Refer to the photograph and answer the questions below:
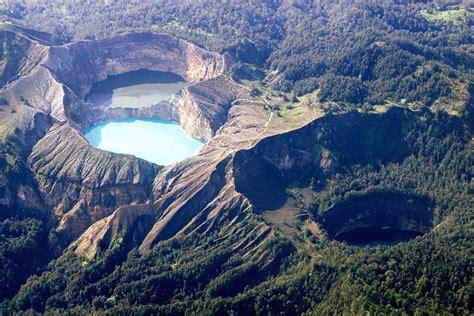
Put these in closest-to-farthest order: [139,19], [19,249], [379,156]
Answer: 1. [19,249]
2. [379,156]
3. [139,19]

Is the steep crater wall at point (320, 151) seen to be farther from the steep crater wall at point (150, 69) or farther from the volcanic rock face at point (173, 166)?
the steep crater wall at point (150, 69)

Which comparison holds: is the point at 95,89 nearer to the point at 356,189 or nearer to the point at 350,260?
the point at 356,189

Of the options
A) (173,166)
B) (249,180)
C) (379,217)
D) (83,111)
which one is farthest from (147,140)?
(379,217)

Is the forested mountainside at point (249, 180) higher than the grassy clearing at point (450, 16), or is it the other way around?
the grassy clearing at point (450, 16)

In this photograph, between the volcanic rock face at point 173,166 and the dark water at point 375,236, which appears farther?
the dark water at point 375,236

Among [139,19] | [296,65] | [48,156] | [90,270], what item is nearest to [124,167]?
[48,156]

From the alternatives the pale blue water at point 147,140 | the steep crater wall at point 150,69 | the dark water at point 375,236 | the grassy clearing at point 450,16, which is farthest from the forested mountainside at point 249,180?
the grassy clearing at point 450,16

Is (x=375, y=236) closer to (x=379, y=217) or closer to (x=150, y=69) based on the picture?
(x=379, y=217)
